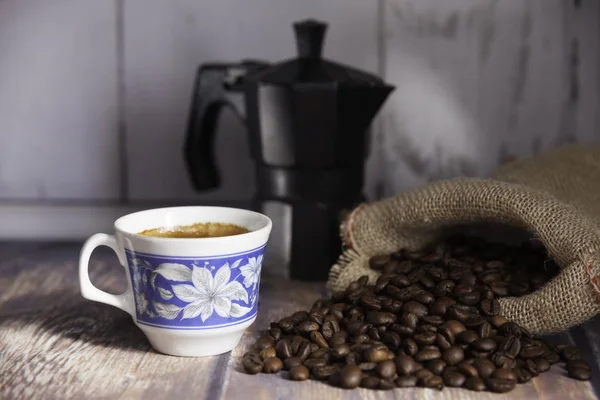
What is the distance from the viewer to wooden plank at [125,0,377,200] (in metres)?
1.47

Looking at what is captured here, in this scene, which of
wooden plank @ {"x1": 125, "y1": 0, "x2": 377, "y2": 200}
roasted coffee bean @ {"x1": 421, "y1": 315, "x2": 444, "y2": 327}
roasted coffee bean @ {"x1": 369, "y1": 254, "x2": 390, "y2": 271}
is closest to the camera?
roasted coffee bean @ {"x1": 421, "y1": 315, "x2": 444, "y2": 327}

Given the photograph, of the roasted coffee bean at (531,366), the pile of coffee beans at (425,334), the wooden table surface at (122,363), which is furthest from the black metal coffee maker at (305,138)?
the roasted coffee bean at (531,366)

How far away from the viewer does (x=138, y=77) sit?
1.49 metres

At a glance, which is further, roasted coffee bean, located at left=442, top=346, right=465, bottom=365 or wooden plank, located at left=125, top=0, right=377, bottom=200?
wooden plank, located at left=125, top=0, right=377, bottom=200

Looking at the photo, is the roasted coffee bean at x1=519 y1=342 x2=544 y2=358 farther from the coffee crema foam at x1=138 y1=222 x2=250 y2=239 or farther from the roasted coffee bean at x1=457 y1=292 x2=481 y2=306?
the coffee crema foam at x1=138 y1=222 x2=250 y2=239

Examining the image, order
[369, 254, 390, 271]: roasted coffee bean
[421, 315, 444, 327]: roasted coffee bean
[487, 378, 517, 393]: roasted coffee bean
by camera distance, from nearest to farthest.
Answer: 1. [487, 378, 517, 393]: roasted coffee bean
2. [421, 315, 444, 327]: roasted coffee bean
3. [369, 254, 390, 271]: roasted coffee bean

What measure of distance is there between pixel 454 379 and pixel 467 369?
0.02 m

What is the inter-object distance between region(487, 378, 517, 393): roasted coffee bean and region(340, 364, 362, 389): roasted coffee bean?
0.45ft

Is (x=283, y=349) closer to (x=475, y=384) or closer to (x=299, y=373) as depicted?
(x=299, y=373)

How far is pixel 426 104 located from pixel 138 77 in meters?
0.57

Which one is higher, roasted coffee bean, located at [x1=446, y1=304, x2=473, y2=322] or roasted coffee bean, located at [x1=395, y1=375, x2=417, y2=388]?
roasted coffee bean, located at [x1=446, y1=304, x2=473, y2=322]

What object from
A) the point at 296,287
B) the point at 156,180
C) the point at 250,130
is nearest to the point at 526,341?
the point at 296,287

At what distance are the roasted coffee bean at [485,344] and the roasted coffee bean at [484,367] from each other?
17 mm

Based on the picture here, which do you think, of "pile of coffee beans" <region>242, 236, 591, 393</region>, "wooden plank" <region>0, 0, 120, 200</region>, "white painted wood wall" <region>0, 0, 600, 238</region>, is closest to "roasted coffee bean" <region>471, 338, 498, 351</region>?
"pile of coffee beans" <region>242, 236, 591, 393</region>
